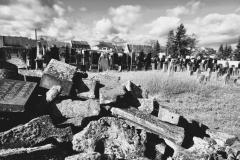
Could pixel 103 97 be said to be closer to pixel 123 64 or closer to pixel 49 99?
pixel 49 99

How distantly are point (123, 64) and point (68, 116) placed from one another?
1714cm

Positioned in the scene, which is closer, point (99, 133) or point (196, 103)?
point (99, 133)

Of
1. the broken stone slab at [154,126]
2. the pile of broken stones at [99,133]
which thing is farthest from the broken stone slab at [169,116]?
the broken stone slab at [154,126]

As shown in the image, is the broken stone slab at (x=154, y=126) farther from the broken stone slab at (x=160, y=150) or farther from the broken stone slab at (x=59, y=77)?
the broken stone slab at (x=59, y=77)

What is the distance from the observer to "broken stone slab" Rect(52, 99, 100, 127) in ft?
11.4

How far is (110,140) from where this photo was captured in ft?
10.1

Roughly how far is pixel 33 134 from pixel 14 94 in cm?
99

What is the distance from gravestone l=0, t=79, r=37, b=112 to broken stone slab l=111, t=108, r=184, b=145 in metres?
1.71

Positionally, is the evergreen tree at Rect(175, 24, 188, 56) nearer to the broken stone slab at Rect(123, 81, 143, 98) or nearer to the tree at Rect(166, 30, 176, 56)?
the tree at Rect(166, 30, 176, 56)

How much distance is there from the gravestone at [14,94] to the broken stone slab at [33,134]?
1.27ft

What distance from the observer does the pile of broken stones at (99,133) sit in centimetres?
268

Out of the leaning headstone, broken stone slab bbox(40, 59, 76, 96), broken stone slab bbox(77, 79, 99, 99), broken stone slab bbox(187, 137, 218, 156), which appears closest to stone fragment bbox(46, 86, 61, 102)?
broken stone slab bbox(40, 59, 76, 96)

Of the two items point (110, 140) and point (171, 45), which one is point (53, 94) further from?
point (171, 45)

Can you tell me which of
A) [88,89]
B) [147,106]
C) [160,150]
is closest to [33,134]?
[88,89]
